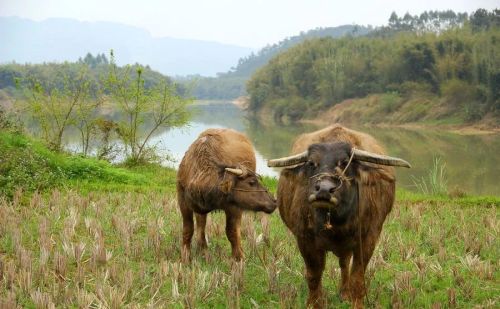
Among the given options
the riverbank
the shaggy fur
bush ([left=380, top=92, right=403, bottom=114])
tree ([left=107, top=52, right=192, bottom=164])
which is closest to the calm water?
tree ([left=107, top=52, right=192, bottom=164])

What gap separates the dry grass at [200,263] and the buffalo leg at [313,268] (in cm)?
16

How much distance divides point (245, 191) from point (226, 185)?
0.21 meters

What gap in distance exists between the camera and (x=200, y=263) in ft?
18.7

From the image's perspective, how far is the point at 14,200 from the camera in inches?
305

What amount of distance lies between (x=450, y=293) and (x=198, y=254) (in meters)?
2.81

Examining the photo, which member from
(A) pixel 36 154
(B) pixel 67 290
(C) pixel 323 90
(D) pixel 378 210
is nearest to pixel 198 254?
(B) pixel 67 290

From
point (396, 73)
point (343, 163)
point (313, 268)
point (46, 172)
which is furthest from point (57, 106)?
point (396, 73)

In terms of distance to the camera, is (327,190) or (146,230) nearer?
(327,190)

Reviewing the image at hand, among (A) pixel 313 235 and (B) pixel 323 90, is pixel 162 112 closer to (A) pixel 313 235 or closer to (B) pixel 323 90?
(A) pixel 313 235

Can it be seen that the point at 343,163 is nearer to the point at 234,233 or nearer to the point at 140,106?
the point at 234,233

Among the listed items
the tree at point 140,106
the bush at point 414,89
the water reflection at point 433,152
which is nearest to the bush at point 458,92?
the bush at point 414,89

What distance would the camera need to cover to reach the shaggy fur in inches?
157

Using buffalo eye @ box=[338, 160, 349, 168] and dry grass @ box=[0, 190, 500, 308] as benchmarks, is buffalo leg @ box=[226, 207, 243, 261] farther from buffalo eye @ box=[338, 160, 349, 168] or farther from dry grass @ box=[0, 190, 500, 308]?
buffalo eye @ box=[338, 160, 349, 168]

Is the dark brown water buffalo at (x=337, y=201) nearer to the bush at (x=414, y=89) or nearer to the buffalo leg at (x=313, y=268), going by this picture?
the buffalo leg at (x=313, y=268)
